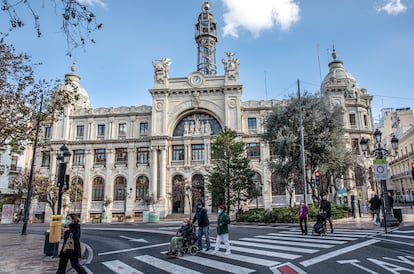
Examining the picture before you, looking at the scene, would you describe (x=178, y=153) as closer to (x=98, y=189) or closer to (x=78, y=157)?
(x=98, y=189)

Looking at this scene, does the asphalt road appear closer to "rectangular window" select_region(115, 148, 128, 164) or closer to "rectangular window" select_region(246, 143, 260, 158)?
"rectangular window" select_region(246, 143, 260, 158)

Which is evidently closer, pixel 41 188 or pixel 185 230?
pixel 185 230

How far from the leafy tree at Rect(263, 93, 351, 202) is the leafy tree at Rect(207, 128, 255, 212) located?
3226 mm

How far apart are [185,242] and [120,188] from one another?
110 feet

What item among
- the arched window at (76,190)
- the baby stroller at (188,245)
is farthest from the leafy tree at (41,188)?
the baby stroller at (188,245)

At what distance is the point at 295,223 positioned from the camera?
21.0 m

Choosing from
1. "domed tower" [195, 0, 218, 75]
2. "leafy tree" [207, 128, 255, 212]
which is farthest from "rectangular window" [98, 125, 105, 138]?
"leafy tree" [207, 128, 255, 212]

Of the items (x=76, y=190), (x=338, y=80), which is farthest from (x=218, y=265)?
(x=338, y=80)

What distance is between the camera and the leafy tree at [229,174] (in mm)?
27828

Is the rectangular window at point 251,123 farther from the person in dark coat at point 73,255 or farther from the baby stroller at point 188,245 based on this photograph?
the person in dark coat at point 73,255

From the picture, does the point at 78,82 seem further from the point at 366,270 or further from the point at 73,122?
the point at 366,270

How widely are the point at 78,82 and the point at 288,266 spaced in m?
49.0

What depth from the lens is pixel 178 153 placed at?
41.6 meters

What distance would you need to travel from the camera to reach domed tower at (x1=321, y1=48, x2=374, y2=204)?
37.6m
